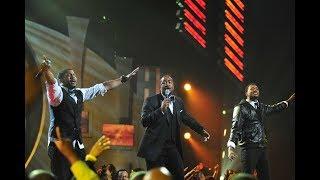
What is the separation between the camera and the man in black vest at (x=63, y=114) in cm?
748

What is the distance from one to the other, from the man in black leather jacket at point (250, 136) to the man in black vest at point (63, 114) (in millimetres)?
2552

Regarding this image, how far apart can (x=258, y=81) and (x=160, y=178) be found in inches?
268

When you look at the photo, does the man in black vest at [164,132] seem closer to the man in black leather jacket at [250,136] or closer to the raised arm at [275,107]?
the man in black leather jacket at [250,136]

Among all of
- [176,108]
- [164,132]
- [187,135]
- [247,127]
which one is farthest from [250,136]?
[187,135]

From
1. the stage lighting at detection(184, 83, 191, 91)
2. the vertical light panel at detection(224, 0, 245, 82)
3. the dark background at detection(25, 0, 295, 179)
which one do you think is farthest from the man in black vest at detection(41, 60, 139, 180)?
the vertical light panel at detection(224, 0, 245, 82)

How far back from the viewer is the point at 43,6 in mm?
9711

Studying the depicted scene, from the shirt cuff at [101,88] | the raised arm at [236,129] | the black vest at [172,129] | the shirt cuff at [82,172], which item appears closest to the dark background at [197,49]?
the shirt cuff at [101,88]

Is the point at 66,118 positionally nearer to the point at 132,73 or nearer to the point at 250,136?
the point at 132,73

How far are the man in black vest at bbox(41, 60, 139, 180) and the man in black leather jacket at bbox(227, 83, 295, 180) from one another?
2.55 meters

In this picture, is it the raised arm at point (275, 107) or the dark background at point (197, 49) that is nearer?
the raised arm at point (275, 107)
